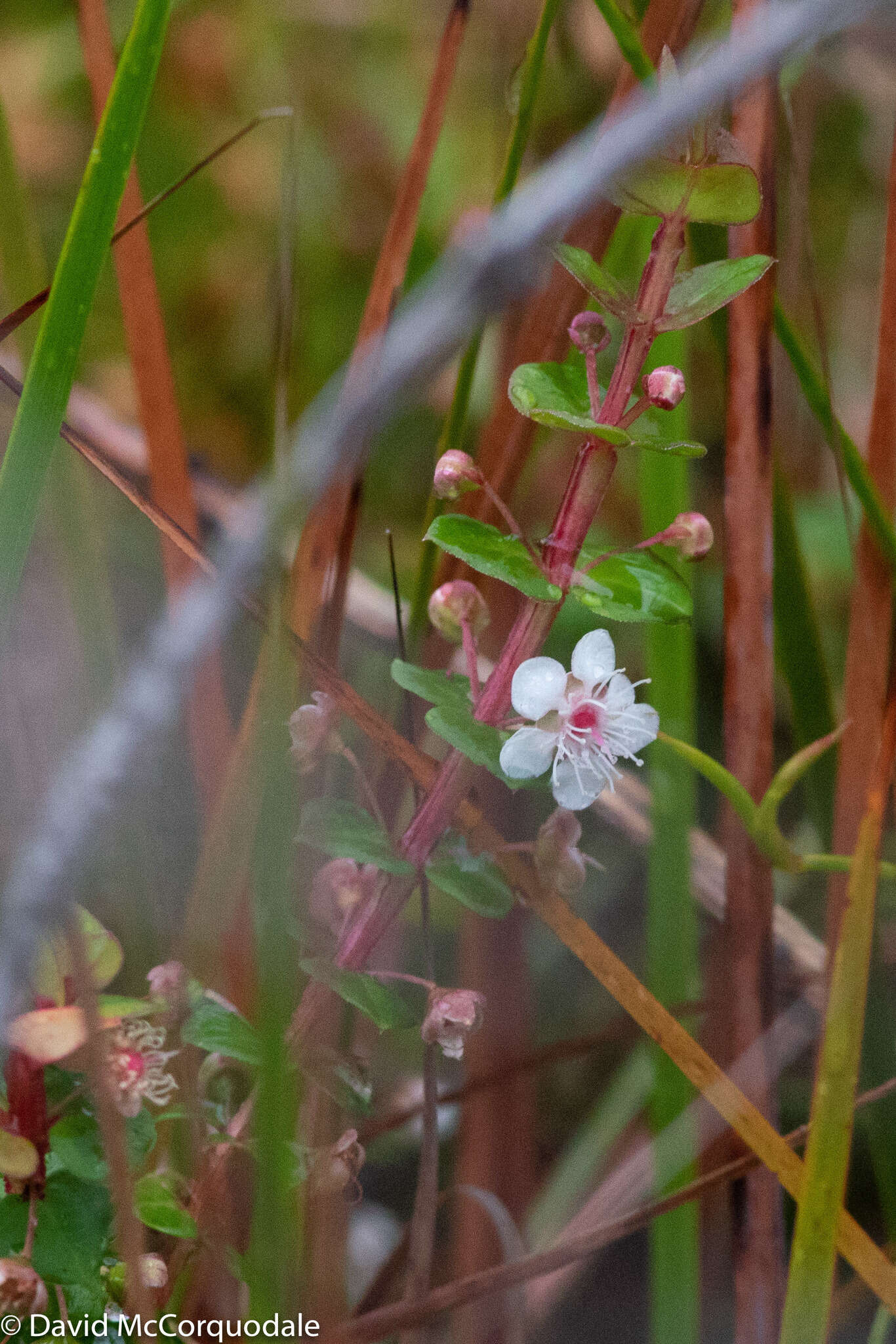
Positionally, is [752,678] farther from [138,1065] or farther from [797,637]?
[138,1065]

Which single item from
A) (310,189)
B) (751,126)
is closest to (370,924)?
(751,126)

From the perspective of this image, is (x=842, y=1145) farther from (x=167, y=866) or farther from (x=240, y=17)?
(x=240, y=17)

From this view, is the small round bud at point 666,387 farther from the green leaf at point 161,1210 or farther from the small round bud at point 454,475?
the green leaf at point 161,1210

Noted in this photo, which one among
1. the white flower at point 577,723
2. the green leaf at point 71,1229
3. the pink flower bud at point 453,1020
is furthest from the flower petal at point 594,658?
the green leaf at point 71,1229

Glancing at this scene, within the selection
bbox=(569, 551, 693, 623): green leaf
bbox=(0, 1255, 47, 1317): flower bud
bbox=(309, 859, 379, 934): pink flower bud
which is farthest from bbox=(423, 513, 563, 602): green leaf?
bbox=(0, 1255, 47, 1317): flower bud

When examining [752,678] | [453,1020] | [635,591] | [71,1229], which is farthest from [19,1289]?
[752,678]

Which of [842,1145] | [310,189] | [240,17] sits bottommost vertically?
[842,1145]
